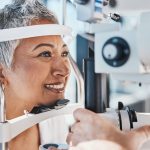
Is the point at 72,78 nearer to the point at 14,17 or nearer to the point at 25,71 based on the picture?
the point at 25,71

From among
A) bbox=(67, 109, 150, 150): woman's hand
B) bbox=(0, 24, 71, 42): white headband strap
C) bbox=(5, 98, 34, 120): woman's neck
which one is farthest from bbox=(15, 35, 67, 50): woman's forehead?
bbox=(67, 109, 150, 150): woman's hand

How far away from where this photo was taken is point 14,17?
1.16 m

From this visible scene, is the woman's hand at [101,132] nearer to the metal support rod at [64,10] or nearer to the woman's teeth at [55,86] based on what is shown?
the woman's teeth at [55,86]

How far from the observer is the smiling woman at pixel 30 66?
1.17m

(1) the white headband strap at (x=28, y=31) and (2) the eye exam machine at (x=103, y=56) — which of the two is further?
(1) the white headband strap at (x=28, y=31)

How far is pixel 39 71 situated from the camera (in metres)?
1.24

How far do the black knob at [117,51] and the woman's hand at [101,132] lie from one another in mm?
357

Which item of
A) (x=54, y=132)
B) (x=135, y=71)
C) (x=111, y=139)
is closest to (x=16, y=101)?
(x=54, y=132)

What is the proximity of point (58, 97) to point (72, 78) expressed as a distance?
4.1 inches

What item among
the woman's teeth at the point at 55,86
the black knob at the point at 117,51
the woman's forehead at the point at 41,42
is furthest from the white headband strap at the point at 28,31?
the black knob at the point at 117,51

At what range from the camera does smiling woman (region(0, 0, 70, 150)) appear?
3.83 feet

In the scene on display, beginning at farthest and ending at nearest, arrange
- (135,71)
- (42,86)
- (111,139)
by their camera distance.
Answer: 1. (42,86)
2. (111,139)
3. (135,71)

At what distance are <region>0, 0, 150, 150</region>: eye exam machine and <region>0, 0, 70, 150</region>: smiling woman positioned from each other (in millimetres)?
69

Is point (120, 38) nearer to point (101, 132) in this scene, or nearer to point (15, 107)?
point (101, 132)
